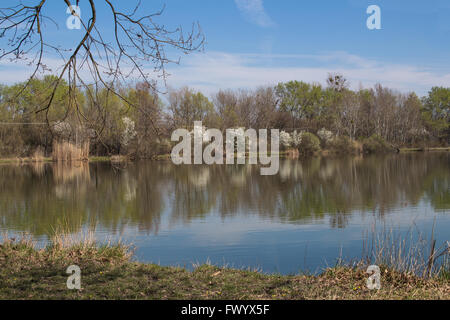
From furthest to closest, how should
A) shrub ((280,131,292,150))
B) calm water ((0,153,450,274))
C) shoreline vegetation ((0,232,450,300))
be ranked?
shrub ((280,131,292,150)) < calm water ((0,153,450,274)) < shoreline vegetation ((0,232,450,300))

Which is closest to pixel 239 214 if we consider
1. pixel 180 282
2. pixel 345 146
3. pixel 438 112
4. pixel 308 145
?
pixel 180 282

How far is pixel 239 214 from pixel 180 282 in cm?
861

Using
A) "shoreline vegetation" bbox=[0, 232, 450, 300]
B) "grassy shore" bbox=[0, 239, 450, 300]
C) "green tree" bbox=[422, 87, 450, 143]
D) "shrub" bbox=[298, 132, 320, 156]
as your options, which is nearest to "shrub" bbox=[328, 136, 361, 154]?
"shrub" bbox=[298, 132, 320, 156]

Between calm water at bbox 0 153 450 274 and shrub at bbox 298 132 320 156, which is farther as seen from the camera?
shrub at bbox 298 132 320 156

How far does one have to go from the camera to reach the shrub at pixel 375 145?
58281 millimetres

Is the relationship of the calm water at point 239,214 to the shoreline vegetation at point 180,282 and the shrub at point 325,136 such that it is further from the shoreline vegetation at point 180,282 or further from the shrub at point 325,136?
the shrub at point 325,136

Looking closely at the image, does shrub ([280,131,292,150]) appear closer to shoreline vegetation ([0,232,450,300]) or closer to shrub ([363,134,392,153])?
shrub ([363,134,392,153])

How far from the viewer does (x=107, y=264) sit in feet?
21.6

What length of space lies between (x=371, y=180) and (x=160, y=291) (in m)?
20.5

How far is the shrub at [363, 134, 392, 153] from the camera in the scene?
58281mm

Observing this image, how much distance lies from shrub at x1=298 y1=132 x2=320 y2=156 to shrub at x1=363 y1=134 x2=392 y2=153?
674 centimetres

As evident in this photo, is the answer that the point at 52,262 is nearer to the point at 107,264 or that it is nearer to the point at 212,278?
the point at 107,264

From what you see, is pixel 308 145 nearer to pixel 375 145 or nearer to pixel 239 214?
pixel 375 145

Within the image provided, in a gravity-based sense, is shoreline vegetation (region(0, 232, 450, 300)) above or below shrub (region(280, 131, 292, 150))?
below
